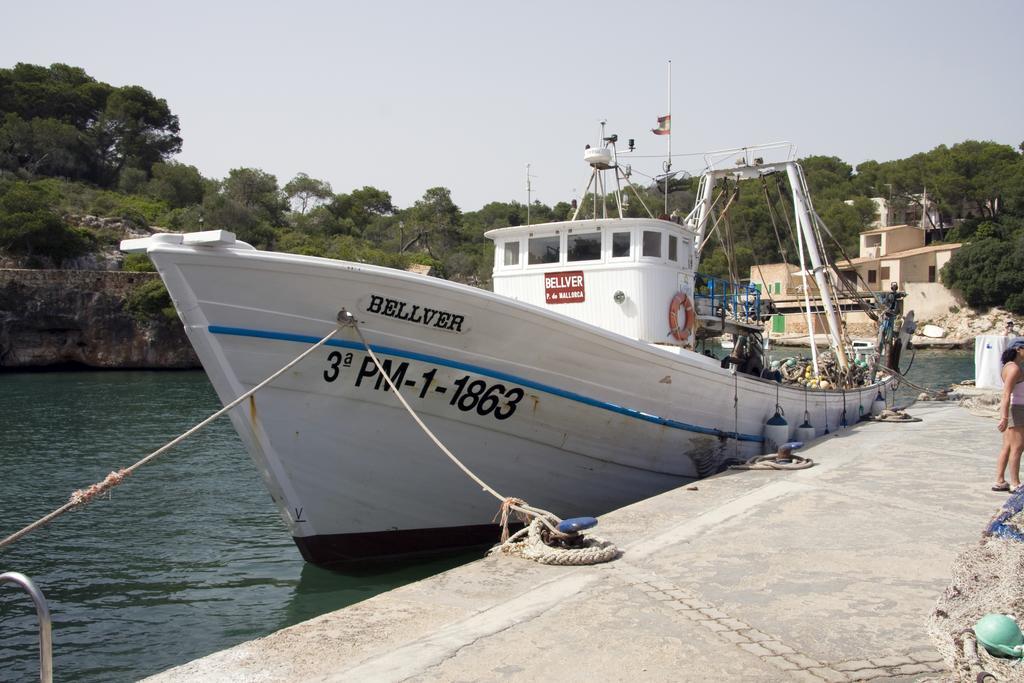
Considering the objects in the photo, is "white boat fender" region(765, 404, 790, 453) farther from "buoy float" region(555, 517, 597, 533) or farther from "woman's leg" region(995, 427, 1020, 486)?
"buoy float" region(555, 517, 597, 533)

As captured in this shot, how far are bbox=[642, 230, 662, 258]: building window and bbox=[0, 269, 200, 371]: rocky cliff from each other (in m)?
36.0

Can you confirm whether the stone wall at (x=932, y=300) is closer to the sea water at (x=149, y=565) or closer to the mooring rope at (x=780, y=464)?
the sea water at (x=149, y=565)

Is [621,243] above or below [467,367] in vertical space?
above

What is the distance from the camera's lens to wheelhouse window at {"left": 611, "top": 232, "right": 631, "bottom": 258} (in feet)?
35.2

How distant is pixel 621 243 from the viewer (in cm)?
1074

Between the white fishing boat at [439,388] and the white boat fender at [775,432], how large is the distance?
1.26 m

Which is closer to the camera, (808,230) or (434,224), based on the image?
(808,230)

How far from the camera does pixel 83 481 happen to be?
14047 mm

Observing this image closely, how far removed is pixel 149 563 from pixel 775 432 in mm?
8573

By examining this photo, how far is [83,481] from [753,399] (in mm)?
11485

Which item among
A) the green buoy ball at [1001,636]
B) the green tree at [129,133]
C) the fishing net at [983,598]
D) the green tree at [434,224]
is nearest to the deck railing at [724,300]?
the fishing net at [983,598]

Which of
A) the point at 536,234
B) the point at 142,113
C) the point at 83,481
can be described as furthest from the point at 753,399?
the point at 142,113

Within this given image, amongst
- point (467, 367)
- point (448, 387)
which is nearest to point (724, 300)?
point (467, 367)

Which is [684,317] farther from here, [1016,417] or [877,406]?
[877,406]
